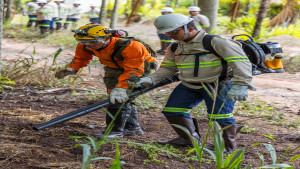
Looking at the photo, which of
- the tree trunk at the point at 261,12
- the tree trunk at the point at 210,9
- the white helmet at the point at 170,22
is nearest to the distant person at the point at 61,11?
the tree trunk at the point at 210,9

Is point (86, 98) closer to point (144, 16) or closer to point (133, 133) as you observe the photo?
point (133, 133)

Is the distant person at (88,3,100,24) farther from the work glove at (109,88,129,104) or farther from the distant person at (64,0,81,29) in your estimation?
the work glove at (109,88,129,104)

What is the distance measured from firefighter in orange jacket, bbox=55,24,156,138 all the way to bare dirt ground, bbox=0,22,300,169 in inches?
9.9

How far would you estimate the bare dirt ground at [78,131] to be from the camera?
3.19 metres

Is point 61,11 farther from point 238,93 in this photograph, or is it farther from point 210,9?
point 238,93

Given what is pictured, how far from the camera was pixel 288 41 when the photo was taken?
13.2 m

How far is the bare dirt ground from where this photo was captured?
319 centimetres

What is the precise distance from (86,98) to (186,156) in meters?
2.98

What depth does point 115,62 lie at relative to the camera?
411 centimetres

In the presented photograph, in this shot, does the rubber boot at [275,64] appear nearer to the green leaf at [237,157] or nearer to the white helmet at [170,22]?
the white helmet at [170,22]

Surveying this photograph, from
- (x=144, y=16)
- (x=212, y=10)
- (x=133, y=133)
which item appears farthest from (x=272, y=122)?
(x=144, y=16)

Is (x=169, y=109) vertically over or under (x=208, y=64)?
under

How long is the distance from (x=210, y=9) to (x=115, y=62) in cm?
579

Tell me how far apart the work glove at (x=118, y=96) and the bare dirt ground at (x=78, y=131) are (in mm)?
440
